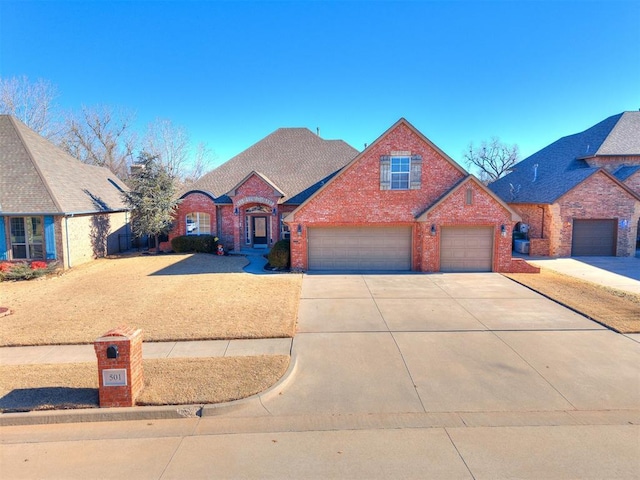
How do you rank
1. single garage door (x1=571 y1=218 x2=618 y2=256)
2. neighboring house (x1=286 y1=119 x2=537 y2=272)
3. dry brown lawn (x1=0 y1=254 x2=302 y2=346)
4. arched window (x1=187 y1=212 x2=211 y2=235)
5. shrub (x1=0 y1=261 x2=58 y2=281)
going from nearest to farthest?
dry brown lawn (x1=0 y1=254 x2=302 y2=346) < shrub (x1=0 y1=261 x2=58 y2=281) < neighboring house (x1=286 y1=119 x2=537 y2=272) < single garage door (x1=571 y1=218 x2=618 y2=256) < arched window (x1=187 y1=212 x2=211 y2=235)

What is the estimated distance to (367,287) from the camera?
13367 millimetres

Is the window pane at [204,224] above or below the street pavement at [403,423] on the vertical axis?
above

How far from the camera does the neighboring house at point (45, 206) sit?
16.6m

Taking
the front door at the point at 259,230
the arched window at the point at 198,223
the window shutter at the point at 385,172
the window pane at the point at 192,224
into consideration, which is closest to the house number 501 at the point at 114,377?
the window shutter at the point at 385,172

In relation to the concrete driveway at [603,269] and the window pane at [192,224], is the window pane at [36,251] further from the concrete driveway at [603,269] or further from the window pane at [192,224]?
the concrete driveway at [603,269]

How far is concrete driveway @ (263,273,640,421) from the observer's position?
19.0 ft

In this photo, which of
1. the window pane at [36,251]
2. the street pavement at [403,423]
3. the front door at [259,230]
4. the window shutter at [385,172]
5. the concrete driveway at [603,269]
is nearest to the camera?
the street pavement at [403,423]

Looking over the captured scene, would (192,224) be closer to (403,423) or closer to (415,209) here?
(415,209)

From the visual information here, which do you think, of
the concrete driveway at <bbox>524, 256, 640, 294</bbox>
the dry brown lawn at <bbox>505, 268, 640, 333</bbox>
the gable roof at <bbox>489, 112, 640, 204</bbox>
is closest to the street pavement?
the dry brown lawn at <bbox>505, 268, 640, 333</bbox>

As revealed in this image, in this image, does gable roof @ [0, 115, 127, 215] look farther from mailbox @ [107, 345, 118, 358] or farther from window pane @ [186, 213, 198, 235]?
mailbox @ [107, 345, 118, 358]

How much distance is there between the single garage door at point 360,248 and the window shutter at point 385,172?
2021mm

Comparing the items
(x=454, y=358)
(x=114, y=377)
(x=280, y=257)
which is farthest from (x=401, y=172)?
(x=114, y=377)

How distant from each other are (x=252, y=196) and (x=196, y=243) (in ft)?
14.6

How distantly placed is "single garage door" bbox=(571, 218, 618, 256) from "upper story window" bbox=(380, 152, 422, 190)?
11.7 m
